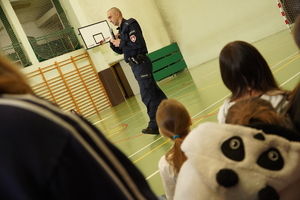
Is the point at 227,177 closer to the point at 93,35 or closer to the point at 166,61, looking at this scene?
the point at 93,35

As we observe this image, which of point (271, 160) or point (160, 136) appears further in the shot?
point (160, 136)

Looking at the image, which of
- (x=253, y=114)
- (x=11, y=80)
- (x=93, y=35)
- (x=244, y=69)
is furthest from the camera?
(x=93, y=35)

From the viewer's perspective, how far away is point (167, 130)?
A: 6.63 ft

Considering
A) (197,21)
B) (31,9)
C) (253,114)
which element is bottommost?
(253,114)

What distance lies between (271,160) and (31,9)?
13382 millimetres

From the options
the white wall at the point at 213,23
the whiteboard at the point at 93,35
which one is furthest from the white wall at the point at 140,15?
the whiteboard at the point at 93,35

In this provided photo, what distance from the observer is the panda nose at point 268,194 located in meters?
0.84

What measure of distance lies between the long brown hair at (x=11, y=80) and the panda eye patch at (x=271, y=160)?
0.59 metres

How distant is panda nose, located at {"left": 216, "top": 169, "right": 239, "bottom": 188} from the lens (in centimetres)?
84

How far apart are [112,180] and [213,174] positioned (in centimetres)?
37

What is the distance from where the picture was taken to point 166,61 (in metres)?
13.1

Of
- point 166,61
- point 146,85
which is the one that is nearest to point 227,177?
point 146,85

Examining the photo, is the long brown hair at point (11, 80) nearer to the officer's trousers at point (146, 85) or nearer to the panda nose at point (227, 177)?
the panda nose at point (227, 177)

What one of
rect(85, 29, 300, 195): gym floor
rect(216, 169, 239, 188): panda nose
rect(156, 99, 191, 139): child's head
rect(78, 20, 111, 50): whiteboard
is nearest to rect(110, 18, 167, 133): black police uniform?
rect(85, 29, 300, 195): gym floor
